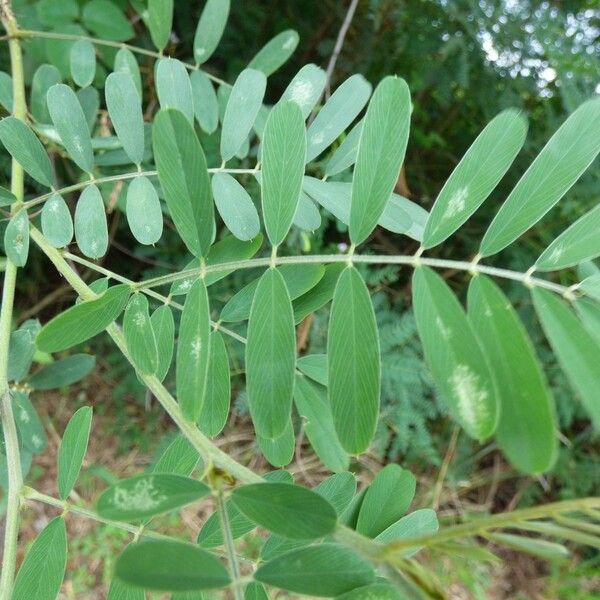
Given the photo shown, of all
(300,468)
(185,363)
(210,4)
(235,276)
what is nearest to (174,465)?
(185,363)

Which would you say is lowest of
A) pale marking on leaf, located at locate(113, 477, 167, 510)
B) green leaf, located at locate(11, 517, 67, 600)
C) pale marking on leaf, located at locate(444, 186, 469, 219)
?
green leaf, located at locate(11, 517, 67, 600)

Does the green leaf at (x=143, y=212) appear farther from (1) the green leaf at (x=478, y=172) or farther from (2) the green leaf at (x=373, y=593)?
(2) the green leaf at (x=373, y=593)

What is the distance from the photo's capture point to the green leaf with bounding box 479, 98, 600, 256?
0.65 metres

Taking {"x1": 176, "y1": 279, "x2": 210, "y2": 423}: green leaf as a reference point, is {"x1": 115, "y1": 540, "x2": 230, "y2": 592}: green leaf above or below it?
below

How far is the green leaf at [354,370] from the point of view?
60 cm

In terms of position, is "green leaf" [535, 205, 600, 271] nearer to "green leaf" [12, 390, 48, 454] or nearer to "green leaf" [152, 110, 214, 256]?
"green leaf" [152, 110, 214, 256]

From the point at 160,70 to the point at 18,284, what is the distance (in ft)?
4.35

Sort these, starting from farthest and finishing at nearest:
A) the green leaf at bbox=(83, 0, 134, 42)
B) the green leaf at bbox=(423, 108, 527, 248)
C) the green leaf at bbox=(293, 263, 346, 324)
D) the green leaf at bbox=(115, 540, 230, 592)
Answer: the green leaf at bbox=(83, 0, 134, 42) → the green leaf at bbox=(293, 263, 346, 324) → the green leaf at bbox=(423, 108, 527, 248) → the green leaf at bbox=(115, 540, 230, 592)

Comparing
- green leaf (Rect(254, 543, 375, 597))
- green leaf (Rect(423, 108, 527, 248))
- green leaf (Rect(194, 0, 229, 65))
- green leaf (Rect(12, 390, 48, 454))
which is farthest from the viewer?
green leaf (Rect(194, 0, 229, 65))

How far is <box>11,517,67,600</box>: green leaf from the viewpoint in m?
0.73

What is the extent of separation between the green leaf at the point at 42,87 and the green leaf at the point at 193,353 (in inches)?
26.4

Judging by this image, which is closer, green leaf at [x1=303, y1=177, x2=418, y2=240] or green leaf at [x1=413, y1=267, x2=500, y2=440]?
green leaf at [x1=413, y1=267, x2=500, y2=440]

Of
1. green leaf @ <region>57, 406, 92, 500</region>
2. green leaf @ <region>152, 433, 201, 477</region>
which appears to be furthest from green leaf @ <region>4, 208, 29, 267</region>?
green leaf @ <region>152, 433, 201, 477</region>

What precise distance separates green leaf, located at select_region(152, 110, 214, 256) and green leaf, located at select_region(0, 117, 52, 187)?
0.34 m
